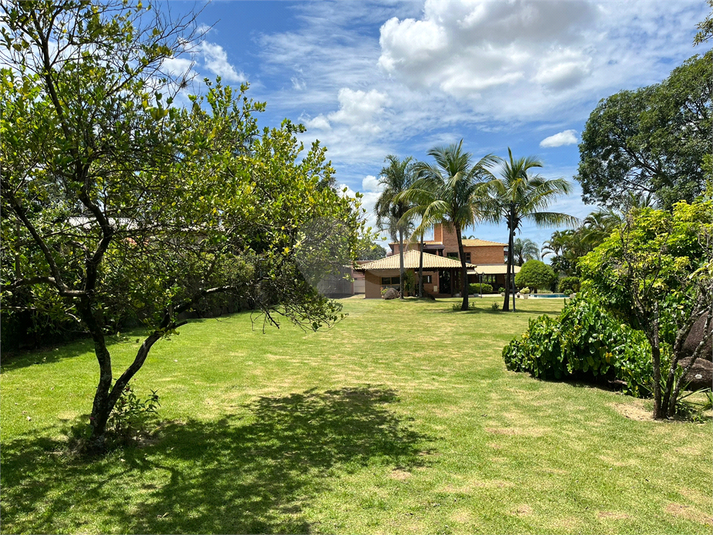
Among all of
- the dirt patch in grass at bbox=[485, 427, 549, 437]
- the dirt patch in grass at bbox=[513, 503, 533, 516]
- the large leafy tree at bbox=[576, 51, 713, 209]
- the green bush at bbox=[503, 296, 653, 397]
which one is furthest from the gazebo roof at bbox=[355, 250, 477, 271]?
the dirt patch in grass at bbox=[513, 503, 533, 516]

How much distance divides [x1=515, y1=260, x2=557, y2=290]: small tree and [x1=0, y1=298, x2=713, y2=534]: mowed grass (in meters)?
39.5

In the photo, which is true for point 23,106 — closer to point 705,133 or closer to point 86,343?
point 86,343

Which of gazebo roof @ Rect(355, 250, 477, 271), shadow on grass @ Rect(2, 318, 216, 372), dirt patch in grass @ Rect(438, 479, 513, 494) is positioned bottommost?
dirt patch in grass @ Rect(438, 479, 513, 494)

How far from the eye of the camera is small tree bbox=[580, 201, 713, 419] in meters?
5.95

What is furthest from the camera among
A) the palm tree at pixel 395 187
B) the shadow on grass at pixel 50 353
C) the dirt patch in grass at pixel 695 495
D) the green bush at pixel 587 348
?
the palm tree at pixel 395 187

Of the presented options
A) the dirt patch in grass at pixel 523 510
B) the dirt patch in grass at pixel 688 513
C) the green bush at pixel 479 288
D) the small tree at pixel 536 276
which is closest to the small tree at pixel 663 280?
the dirt patch in grass at pixel 688 513

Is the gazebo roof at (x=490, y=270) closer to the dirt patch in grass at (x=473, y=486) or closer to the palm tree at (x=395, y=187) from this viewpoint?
the palm tree at (x=395, y=187)

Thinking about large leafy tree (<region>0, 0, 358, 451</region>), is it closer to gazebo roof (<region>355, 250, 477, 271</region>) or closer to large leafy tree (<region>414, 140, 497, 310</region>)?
large leafy tree (<region>414, 140, 497, 310</region>)

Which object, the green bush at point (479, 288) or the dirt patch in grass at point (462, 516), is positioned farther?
the green bush at point (479, 288)

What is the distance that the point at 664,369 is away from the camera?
23.1 ft

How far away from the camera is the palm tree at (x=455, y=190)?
1019 inches

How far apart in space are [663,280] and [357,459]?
5.74 metres

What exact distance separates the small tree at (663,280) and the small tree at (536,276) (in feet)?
121

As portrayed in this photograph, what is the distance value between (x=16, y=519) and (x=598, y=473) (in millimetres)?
5287
